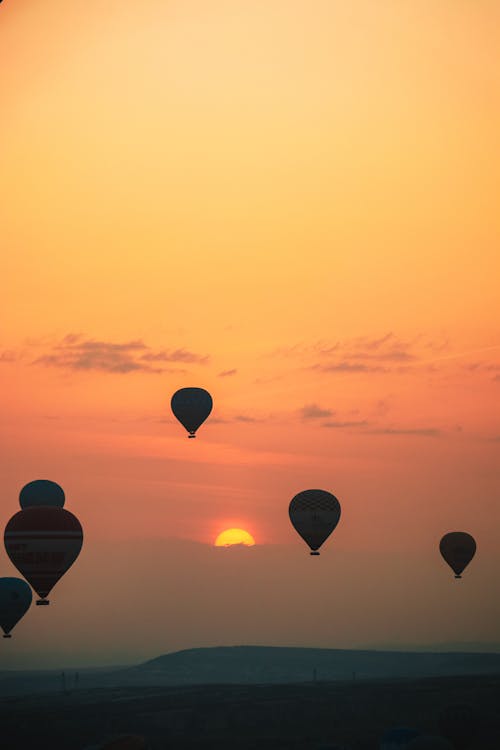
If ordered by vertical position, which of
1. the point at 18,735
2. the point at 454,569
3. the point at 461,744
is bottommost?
the point at 461,744

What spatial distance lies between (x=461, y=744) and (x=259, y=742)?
64.5 ft

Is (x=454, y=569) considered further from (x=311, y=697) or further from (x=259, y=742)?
(x=311, y=697)

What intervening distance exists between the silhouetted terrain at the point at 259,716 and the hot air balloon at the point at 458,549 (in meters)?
13.3

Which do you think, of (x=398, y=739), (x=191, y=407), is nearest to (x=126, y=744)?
(x=398, y=739)

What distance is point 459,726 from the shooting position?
10400 centimetres

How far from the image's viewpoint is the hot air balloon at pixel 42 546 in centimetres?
8725

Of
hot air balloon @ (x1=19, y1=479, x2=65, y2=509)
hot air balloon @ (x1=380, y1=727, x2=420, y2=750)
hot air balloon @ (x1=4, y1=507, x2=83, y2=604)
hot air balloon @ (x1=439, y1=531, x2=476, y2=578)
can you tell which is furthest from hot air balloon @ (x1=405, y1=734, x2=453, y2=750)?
hot air balloon @ (x1=19, y1=479, x2=65, y2=509)

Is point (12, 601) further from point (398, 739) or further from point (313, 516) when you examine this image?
point (398, 739)

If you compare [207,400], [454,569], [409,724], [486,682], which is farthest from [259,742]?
[486,682]

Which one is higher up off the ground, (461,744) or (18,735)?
(18,735)

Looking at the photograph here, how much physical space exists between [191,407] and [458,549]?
30.1m

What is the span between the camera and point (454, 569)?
114 meters

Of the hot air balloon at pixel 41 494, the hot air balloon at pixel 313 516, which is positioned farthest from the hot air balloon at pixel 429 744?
the hot air balloon at pixel 41 494

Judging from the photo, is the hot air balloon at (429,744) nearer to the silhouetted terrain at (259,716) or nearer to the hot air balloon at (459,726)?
the hot air balloon at (459,726)
